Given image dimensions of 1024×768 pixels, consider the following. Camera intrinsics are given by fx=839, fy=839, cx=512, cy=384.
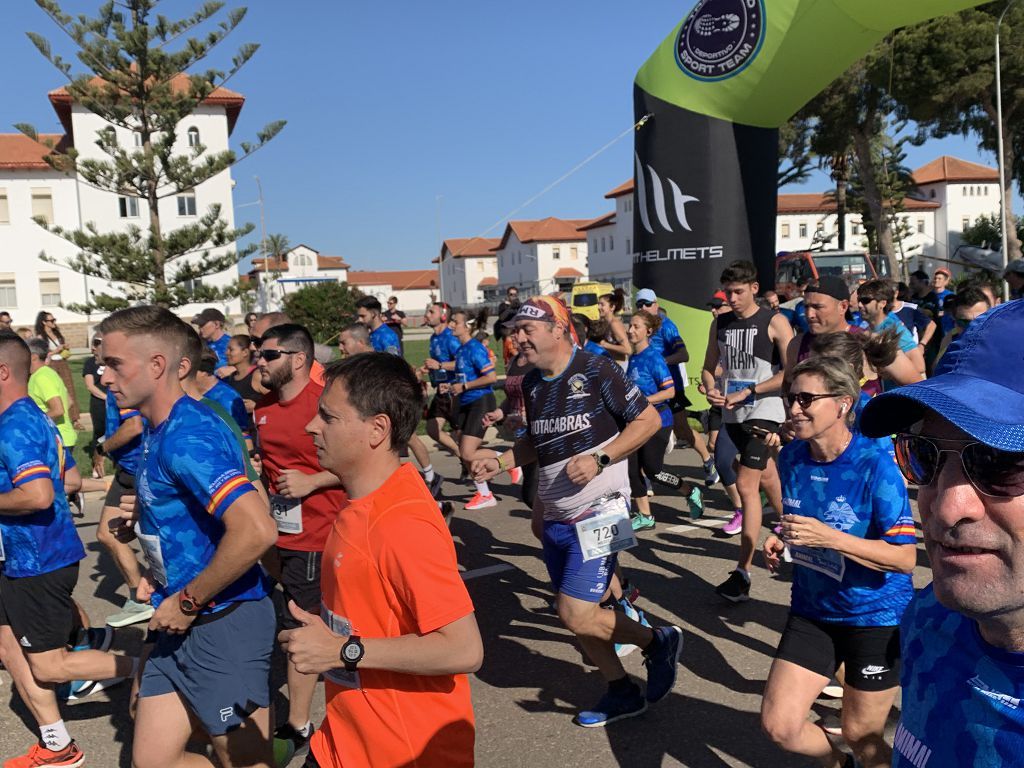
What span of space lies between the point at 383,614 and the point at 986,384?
1576 mm

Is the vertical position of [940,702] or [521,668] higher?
[940,702]

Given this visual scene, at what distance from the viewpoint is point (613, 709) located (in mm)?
4051

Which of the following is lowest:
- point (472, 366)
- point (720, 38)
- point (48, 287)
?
point (472, 366)

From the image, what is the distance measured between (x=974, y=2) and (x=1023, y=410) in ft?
36.1

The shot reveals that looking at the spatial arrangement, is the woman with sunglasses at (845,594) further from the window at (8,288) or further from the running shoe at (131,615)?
the window at (8,288)

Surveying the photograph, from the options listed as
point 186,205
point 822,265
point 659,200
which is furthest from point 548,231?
point 659,200

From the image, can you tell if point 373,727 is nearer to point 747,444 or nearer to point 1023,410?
point 1023,410

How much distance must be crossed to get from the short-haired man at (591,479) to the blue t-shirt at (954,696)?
104 inches

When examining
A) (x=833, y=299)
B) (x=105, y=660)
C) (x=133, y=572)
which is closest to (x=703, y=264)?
(x=833, y=299)

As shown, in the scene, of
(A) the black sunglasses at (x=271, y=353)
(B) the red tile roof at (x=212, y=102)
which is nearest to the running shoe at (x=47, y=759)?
(A) the black sunglasses at (x=271, y=353)

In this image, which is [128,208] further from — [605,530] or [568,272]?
[568,272]

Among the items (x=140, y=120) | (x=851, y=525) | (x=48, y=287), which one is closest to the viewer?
(x=851, y=525)

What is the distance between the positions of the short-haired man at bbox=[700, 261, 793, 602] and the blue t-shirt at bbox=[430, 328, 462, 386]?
4053mm

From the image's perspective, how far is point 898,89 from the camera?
1151 inches
